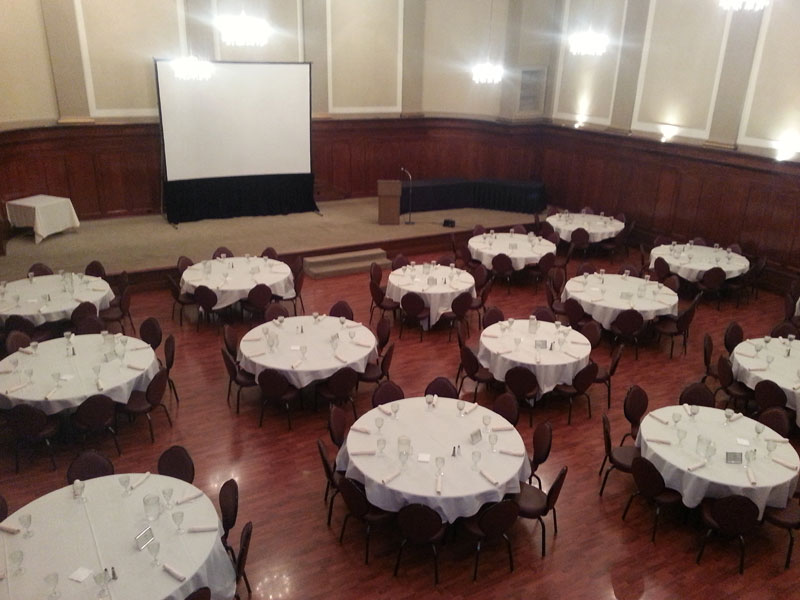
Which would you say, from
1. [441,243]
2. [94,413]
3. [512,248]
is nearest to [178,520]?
[94,413]

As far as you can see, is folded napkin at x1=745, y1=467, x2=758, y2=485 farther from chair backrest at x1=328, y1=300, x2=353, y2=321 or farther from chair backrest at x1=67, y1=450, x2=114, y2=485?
chair backrest at x1=67, y1=450, x2=114, y2=485

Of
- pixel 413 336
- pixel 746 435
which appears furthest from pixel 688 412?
pixel 413 336

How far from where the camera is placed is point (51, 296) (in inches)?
352

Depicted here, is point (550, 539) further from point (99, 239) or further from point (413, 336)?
point (99, 239)

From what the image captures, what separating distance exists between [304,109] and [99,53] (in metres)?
4.39

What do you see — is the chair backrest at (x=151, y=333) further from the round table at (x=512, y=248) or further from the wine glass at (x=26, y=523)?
the round table at (x=512, y=248)

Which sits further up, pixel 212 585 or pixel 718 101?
pixel 718 101

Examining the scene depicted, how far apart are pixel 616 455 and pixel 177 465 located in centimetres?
425

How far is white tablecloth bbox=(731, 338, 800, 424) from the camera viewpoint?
722cm

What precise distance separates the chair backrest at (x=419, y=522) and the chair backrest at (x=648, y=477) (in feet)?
6.36

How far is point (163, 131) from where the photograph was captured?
43.9ft

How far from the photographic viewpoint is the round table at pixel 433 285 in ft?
31.9

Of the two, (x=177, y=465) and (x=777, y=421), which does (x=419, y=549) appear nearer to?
(x=177, y=465)

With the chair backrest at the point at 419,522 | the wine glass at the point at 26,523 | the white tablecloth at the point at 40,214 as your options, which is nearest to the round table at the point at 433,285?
the chair backrest at the point at 419,522
